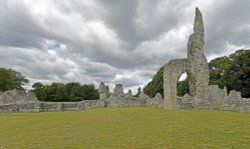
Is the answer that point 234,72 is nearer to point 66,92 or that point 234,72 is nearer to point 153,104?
point 153,104

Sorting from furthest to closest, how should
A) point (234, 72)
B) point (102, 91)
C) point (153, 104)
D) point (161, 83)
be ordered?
point (161, 83) < point (234, 72) < point (102, 91) < point (153, 104)

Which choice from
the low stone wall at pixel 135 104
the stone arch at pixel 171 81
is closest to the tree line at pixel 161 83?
the low stone wall at pixel 135 104

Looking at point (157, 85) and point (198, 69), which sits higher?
point (157, 85)

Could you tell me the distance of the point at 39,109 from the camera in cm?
2439

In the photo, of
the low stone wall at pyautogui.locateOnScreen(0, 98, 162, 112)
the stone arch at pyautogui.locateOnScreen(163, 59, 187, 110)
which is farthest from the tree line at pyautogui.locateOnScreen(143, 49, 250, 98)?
the stone arch at pyautogui.locateOnScreen(163, 59, 187, 110)

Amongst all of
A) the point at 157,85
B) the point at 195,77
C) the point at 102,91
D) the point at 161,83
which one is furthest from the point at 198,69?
the point at 157,85

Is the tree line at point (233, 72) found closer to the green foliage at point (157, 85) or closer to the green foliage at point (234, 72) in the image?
the green foliage at point (234, 72)

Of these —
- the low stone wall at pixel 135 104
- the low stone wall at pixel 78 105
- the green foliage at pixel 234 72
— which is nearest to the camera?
the low stone wall at pixel 135 104

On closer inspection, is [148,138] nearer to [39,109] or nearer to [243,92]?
[39,109]

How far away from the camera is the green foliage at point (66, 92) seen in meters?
61.6

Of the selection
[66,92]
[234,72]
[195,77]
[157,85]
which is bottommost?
[195,77]

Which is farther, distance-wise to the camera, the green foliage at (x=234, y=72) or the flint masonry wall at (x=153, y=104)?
the green foliage at (x=234, y=72)

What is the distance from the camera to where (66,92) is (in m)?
63.2

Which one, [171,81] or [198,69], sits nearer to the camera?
[171,81]
